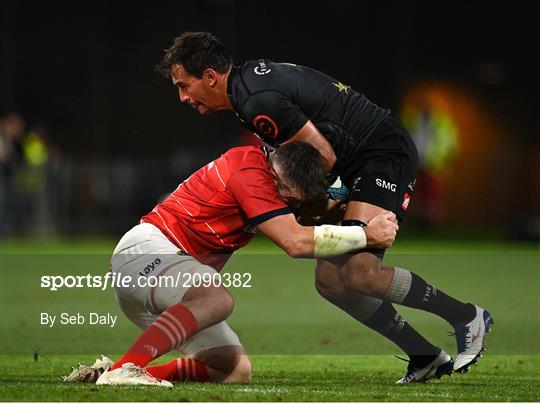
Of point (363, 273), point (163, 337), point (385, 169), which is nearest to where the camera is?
point (163, 337)

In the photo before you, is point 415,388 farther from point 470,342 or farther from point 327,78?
point 327,78

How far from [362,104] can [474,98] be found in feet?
66.4

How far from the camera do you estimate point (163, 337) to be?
6.22 metres

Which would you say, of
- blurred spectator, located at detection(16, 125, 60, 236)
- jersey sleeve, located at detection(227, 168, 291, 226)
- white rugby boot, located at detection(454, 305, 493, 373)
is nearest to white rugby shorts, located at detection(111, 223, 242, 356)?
jersey sleeve, located at detection(227, 168, 291, 226)

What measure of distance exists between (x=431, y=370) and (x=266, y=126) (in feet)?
5.84

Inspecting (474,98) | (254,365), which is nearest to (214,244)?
(254,365)

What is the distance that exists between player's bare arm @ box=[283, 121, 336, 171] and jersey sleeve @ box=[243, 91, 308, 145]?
0.10ft

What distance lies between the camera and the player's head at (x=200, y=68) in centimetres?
718

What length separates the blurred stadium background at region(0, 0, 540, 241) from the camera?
24891 millimetres

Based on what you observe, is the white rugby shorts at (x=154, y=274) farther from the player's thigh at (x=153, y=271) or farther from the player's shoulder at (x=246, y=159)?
the player's shoulder at (x=246, y=159)

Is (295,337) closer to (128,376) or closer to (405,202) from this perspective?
(405,202)

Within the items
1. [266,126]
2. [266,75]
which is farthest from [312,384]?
[266,75]

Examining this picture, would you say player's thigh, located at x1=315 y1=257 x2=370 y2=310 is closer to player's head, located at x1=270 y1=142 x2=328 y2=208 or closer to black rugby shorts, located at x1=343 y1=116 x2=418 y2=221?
black rugby shorts, located at x1=343 y1=116 x2=418 y2=221

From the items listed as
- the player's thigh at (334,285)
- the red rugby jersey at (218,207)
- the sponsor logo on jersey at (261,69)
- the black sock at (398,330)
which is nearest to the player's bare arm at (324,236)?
the red rugby jersey at (218,207)
